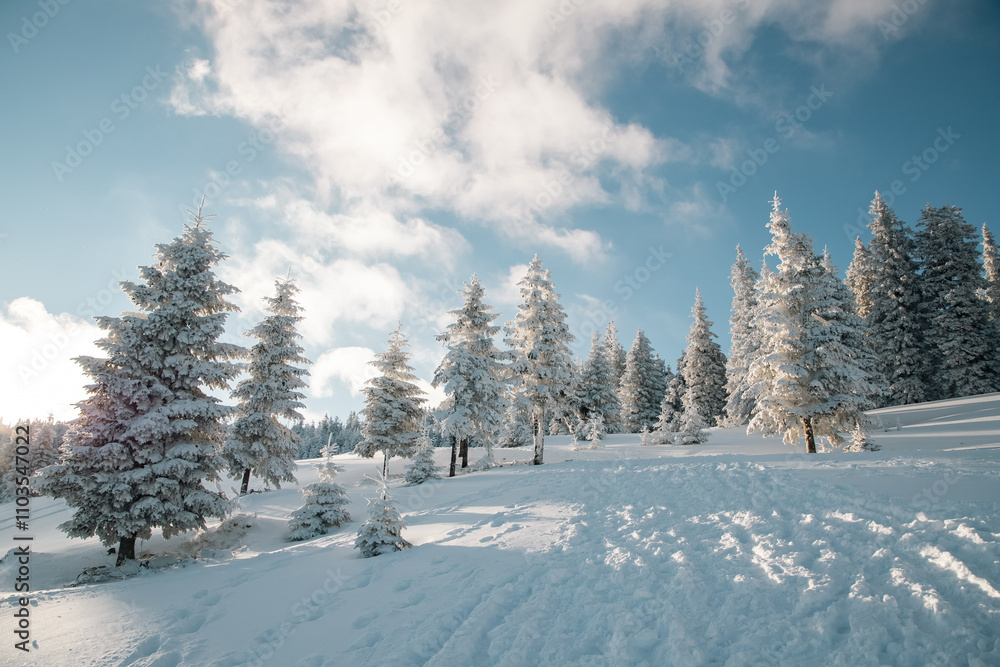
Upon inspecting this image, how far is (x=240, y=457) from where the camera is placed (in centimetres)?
2056

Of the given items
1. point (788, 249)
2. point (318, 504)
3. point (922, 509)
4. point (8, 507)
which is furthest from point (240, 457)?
point (788, 249)

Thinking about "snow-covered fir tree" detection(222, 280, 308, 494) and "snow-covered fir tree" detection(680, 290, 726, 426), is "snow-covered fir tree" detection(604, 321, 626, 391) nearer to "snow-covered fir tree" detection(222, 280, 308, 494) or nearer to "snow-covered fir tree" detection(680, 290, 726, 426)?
"snow-covered fir tree" detection(680, 290, 726, 426)

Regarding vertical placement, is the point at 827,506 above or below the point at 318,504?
above

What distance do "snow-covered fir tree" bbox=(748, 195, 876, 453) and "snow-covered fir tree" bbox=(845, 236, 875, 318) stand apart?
18938 millimetres

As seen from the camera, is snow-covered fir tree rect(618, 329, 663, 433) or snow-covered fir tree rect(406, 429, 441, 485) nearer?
snow-covered fir tree rect(406, 429, 441, 485)

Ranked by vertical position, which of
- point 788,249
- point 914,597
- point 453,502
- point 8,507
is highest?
point 788,249

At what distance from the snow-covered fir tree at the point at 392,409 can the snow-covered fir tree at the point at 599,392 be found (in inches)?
854

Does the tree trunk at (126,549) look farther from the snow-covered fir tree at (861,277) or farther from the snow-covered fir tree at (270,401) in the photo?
the snow-covered fir tree at (861,277)

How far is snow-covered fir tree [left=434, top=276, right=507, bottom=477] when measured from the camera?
2273 centimetres

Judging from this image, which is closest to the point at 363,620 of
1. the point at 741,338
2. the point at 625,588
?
the point at 625,588

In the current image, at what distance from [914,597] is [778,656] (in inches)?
79.5

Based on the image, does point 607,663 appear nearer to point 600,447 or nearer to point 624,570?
point 624,570

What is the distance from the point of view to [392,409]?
26.7 metres

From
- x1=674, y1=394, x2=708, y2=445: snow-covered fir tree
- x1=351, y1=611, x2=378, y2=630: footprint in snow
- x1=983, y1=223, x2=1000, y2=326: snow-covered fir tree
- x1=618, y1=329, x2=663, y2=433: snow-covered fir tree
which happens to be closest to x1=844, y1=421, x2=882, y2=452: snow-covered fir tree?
x1=674, y1=394, x2=708, y2=445: snow-covered fir tree
